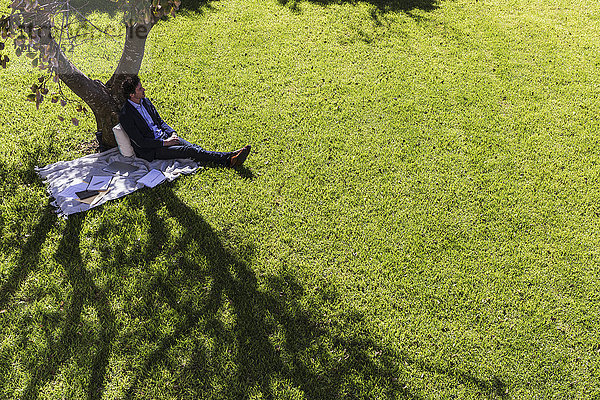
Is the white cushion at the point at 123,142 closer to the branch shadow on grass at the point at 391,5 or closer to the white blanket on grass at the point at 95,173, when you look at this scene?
the white blanket on grass at the point at 95,173

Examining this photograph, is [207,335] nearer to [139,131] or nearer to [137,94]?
[139,131]

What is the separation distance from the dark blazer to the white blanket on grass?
0.23m

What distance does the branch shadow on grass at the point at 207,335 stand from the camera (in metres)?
4.67

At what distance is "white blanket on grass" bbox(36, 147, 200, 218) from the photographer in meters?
6.11

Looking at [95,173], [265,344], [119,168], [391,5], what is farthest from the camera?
[391,5]

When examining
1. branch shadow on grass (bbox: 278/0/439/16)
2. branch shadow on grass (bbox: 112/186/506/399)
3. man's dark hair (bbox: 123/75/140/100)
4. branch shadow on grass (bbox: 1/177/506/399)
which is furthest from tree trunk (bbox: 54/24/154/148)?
branch shadow on grass (bbox: 278/0/439/16)

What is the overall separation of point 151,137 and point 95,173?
1021mm

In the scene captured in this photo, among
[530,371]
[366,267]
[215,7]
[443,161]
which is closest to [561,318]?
[530,371]

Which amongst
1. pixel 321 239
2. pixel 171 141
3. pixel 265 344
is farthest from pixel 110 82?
pixel 265 344

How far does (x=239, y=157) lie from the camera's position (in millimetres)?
6848

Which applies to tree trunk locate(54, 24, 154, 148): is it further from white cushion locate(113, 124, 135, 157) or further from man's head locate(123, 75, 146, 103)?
white cushion locate(113, 124, 135, 157)

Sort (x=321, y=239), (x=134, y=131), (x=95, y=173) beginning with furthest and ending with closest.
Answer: (x=95, y=173)
(x=134, y=131)
(x=321, y=239)

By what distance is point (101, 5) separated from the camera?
35.7ft

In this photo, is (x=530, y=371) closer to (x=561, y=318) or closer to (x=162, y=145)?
(x=561, y=318)
